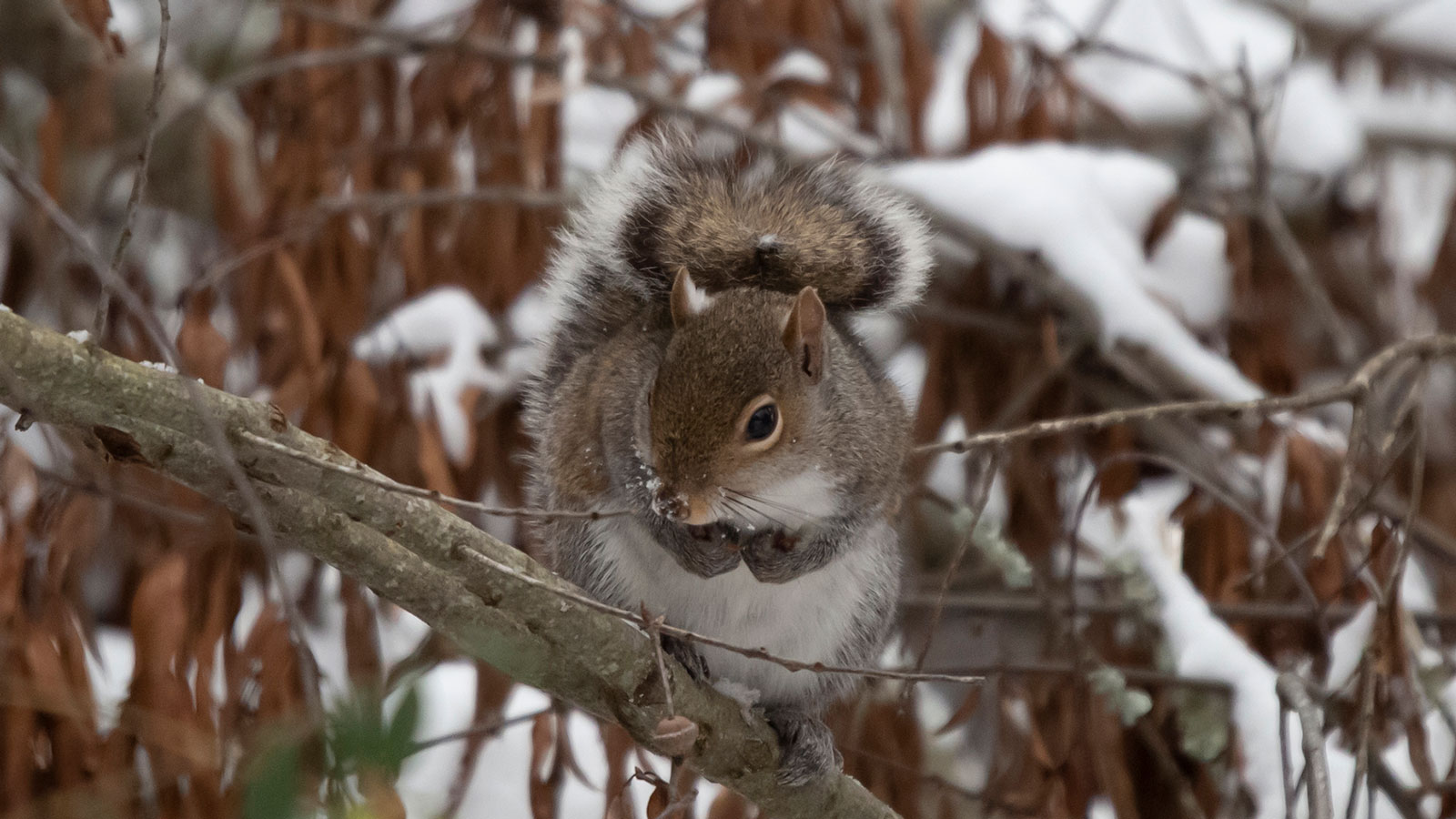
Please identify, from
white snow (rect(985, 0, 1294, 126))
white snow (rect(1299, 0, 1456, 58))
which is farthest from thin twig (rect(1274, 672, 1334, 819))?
white snow (rect(1299, 0, 1456, 58))

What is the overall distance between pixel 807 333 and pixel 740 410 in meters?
0.14

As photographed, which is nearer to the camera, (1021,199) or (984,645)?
(1021,199)

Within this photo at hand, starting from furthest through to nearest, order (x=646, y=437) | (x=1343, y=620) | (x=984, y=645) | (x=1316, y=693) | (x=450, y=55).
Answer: (x=984, y=645) < (x=450, y=55) < (x=1343, y=620) < (x=1316, y=693) < (x=646, y=437)

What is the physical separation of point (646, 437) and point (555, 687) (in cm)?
32

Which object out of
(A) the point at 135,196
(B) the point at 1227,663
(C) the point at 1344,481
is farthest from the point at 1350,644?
(A) the point at 135,196

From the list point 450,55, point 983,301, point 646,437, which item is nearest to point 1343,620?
point 983,301

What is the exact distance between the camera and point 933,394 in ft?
8.66

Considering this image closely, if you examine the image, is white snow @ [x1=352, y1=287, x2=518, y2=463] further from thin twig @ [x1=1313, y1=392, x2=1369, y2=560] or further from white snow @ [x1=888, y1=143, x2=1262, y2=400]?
thin twig @ [x1=1313, y1=392, x2=1369, y2=560]

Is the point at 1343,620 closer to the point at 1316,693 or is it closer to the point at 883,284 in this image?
the point at 1316,693

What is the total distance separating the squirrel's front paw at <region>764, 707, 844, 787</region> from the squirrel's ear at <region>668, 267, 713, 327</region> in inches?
21.8

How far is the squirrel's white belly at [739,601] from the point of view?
1729 mm

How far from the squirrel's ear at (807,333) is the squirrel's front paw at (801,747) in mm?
466

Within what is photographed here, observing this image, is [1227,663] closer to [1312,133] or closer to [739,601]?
[739,601]

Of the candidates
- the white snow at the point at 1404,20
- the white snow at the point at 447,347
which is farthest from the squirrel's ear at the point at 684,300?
the white snow at the point at 1404,20
